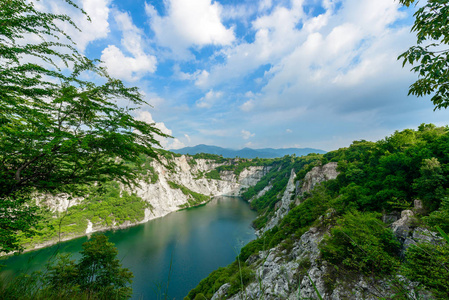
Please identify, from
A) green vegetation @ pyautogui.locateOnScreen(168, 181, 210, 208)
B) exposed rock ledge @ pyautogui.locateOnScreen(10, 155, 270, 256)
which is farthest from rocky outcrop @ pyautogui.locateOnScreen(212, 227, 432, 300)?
green vegetation @ pyautogui.locateOnScreen(168, 181, 210, 208)

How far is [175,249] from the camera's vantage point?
103 feet

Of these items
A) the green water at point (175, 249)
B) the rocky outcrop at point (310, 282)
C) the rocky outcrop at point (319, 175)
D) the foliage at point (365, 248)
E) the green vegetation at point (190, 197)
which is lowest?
the green water at point (175, 249)

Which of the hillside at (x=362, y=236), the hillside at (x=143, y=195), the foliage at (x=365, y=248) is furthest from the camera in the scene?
the foliage at (x=365, y=248)

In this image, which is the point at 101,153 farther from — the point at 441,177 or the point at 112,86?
the point at 441,177

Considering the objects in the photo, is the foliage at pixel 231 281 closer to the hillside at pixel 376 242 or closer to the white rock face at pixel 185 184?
the hillside at pixel 376 242

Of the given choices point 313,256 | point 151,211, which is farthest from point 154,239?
point 313,256

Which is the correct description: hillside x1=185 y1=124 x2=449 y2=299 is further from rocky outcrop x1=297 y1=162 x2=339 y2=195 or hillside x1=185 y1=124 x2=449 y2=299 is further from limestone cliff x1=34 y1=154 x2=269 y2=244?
limestone cliff x1=34 y1=154 x2=269 y2=244

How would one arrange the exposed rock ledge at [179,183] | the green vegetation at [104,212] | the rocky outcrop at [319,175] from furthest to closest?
the exposed rock ledge at [179,183] → the green vegetation at [104,212] → the rocky outcrop at [319,175]

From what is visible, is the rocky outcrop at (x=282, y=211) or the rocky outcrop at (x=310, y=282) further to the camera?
the rocky outcrop at (x=282, y=211)

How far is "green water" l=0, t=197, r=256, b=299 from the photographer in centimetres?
2835

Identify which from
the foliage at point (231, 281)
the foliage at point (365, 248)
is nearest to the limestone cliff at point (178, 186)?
the foliage at point (231, 281)

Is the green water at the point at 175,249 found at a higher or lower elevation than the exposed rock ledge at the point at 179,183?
lower

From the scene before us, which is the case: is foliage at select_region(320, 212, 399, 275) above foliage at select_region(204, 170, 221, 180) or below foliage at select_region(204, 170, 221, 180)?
below

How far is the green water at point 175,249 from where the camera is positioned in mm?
28348
